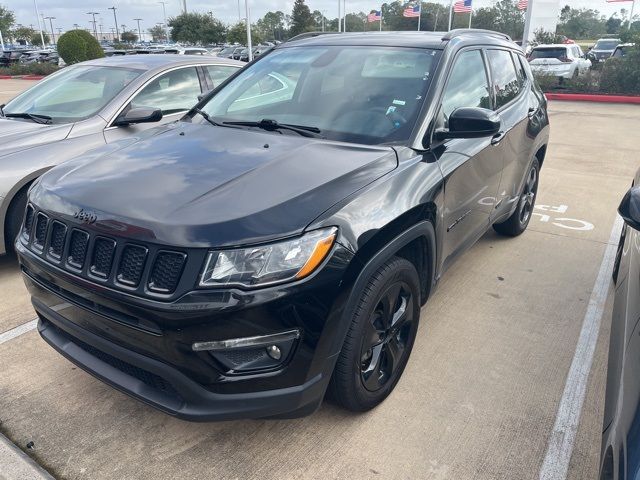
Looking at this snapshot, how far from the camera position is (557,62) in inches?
765

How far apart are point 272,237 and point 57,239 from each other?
1.02 metres

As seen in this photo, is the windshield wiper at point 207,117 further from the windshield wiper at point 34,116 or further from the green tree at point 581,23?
the green tree at point 581,23

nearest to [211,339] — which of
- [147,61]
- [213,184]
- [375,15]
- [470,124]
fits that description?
[213,184]

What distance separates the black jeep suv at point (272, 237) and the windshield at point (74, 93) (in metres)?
1.87

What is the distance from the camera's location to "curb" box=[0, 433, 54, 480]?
7.42 ft

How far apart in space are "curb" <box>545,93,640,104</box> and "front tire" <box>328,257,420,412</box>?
1696 cm

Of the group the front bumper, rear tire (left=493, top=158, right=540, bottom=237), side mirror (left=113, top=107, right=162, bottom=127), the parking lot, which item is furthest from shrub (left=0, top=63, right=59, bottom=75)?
the front bumper

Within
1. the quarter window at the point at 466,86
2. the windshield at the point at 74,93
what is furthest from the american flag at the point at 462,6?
the quarter window at the point at 466,86

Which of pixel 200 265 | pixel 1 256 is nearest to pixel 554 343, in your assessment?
pixel 200 265

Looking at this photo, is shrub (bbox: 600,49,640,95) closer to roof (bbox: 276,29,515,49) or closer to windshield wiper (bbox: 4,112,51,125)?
roof (bbox: 276,29,515,49)

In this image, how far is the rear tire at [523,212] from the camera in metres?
4.97

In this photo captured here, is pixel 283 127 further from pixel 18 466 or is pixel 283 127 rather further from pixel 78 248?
pixel 18 466

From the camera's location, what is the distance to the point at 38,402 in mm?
2756

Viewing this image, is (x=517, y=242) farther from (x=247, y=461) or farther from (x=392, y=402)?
(x=247, y=461)
